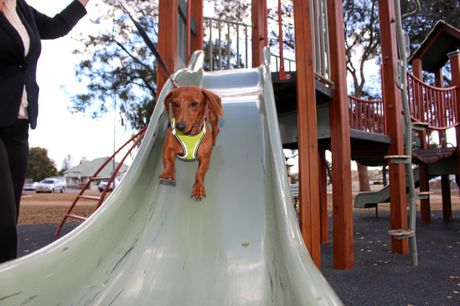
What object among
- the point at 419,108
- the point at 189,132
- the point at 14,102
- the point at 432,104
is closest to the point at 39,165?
the point at 432,104

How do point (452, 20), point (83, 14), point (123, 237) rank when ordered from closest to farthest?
point (123, 237) < point (83, 14) < point (452, 20)

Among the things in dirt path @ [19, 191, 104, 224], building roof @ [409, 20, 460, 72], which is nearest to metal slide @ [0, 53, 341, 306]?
→ building roof @ [409, 20, 460, 72]

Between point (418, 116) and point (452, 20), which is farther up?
point (452, 20)

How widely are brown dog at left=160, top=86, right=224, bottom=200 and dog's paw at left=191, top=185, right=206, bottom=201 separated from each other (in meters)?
0.03

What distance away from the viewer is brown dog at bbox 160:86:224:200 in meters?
2.28

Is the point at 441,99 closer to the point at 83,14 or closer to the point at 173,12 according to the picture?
the point at 173,12

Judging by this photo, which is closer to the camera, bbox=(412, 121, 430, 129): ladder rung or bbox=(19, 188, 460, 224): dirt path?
bbox=(412, 121, 430, 129): ladder rung

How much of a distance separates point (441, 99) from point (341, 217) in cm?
386

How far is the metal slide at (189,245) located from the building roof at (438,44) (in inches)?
238

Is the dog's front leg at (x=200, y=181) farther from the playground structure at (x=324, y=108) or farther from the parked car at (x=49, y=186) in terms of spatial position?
the parked car at (x=49, y=186)

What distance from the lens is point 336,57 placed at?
11.3 ft

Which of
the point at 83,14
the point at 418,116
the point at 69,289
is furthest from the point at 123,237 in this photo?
the point at 418,116

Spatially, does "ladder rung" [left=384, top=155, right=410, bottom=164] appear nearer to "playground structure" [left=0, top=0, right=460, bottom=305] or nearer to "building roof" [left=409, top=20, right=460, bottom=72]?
"playground structure" [left=0, top=0, right=460, bottom=305]

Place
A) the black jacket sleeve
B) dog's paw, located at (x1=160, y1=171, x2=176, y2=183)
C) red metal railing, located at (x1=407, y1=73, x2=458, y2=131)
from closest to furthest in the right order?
1. the black jacket sleeve
2. dog's paw, located at (x1=160, y1=171, x2=176, y2=183)
3. red metal railing, located at (x1=407, y1=73, x2=458, y2=131)
